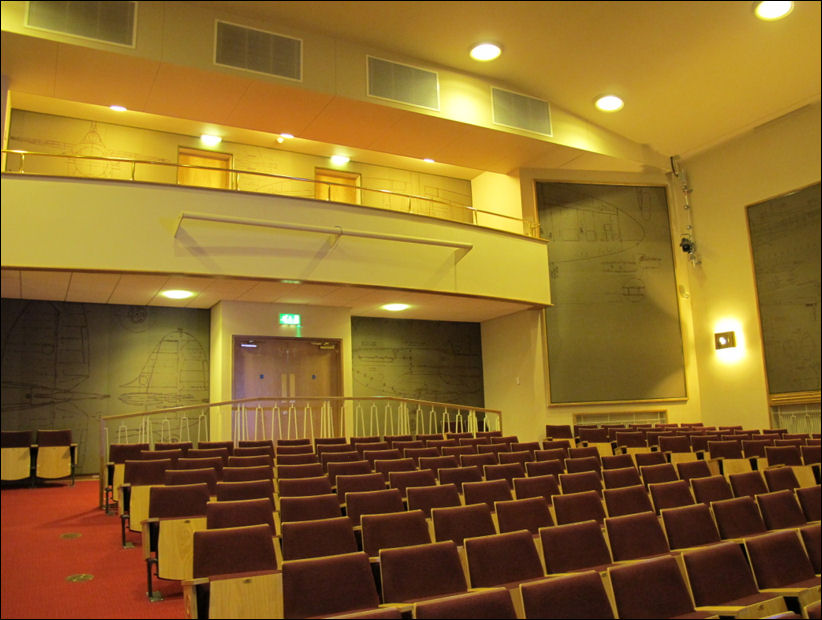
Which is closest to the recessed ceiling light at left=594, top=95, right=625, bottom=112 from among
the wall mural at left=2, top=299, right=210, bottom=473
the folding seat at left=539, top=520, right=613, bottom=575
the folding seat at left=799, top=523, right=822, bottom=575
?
the folding seat at left=799, top=523, right=822, bottom=575

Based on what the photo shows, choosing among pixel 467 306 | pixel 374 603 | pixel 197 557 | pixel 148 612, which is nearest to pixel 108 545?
pixel 148 612

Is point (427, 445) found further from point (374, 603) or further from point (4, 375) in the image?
point (4, 375)

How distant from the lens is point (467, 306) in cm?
974

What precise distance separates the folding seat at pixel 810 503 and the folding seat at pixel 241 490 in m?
3.36

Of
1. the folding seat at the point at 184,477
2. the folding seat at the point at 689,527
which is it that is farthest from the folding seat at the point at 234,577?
the folding seat at the point at 689,527

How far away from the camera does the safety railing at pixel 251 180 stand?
312 inches

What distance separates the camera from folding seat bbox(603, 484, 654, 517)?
390 cm

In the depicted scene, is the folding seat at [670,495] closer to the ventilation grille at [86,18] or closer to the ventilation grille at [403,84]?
the ventilation grille at [86,18]

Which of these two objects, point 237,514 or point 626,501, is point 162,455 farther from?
point 626,501

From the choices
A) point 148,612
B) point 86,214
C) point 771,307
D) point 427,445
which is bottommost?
point 148,612

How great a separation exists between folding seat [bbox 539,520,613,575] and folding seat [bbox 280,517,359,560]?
929 millimetres

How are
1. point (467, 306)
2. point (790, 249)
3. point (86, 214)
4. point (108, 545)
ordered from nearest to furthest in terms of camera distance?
point (108, 545) < point (86, 214) < point (790, 249) < point (467, 306)

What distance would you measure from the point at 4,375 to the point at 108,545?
16.4 ft

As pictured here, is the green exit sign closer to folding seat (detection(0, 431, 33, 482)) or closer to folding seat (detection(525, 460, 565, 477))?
folding seat (detection(0, 431, 33, 482))
